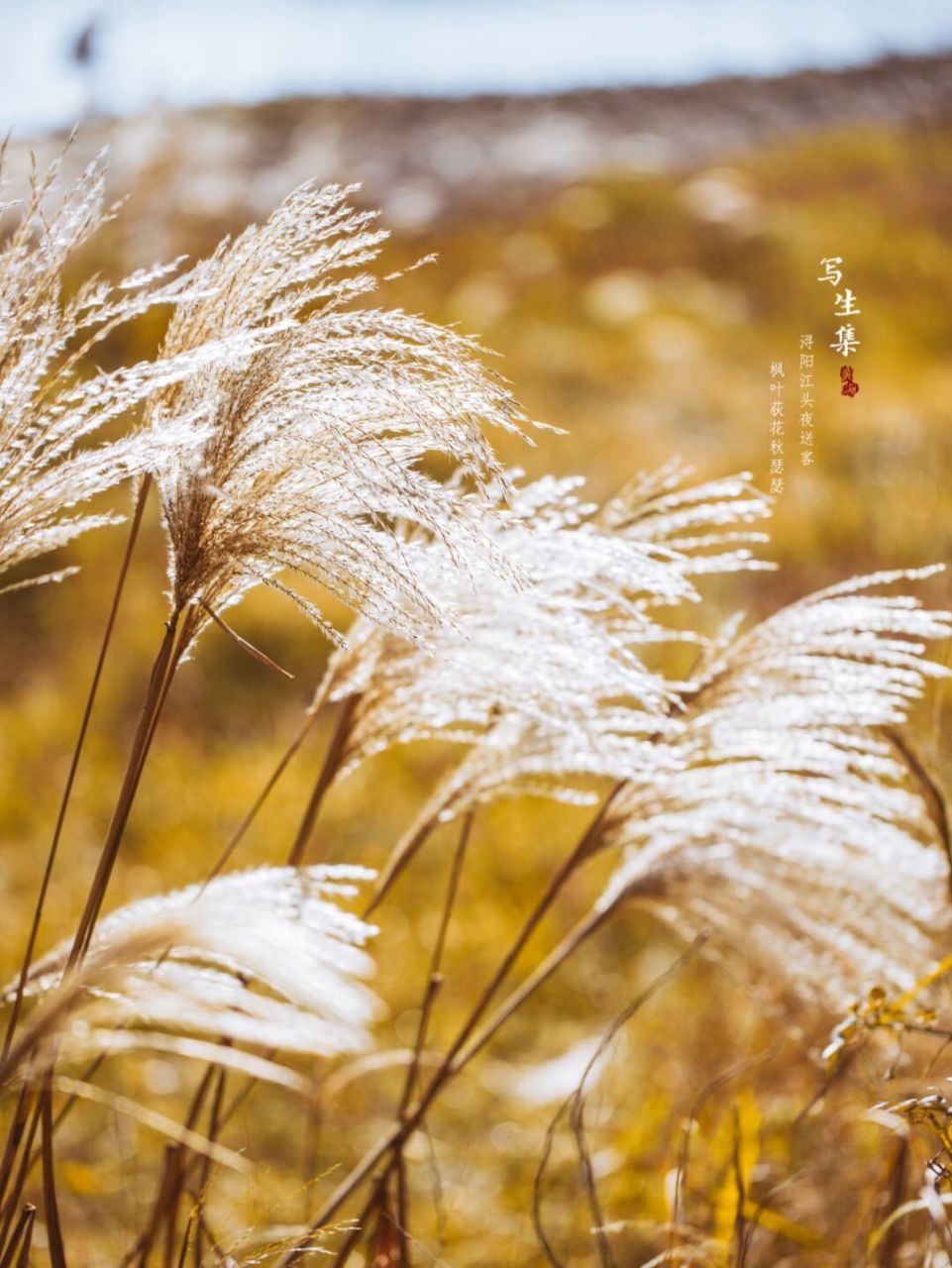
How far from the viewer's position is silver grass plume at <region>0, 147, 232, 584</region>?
77cm

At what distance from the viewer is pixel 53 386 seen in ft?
2.69

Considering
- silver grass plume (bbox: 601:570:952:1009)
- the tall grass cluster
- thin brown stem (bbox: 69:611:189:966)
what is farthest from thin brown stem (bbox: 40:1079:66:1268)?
silver grass plume (bbox: 601:570:952:1009)

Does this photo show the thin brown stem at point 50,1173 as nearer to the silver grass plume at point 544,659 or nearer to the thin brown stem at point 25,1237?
the thin brown stem at point 25,1237

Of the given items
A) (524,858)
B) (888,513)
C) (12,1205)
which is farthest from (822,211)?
(12,1205)

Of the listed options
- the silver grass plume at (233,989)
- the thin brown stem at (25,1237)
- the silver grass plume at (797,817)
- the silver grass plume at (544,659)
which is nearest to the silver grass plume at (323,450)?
the silver grass plume at (544,659)

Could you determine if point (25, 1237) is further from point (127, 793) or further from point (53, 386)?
point (53, 386)

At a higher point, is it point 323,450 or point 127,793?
point 323,450

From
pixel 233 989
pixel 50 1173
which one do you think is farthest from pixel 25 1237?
pixel 233 989

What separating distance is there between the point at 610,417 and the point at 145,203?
2965 mm

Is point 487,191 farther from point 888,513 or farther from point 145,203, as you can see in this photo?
point 888,513

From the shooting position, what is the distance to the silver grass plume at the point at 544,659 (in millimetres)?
945

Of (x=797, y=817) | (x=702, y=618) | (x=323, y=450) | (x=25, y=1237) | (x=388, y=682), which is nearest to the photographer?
(x=323, y=450)

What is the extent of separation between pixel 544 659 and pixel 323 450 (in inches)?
Answer: 11.4

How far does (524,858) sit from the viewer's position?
11.0ft
